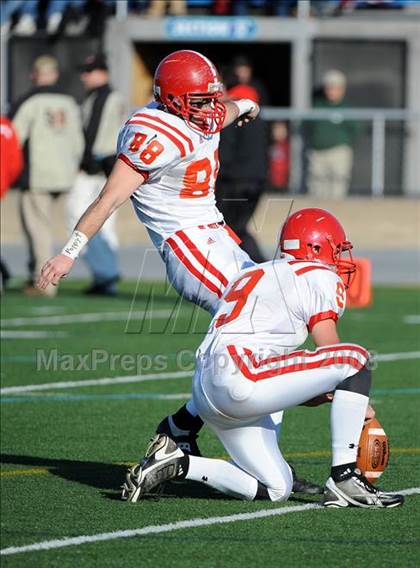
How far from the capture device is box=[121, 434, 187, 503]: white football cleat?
5961mm

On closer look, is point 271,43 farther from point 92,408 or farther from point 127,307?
point 92,408

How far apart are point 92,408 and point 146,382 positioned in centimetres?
105

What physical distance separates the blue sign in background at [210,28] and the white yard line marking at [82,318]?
30.3 ft

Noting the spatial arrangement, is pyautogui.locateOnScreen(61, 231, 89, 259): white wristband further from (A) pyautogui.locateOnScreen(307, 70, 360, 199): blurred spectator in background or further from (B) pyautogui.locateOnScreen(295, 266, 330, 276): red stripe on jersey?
(A) pyautogui.locateOnScreen(307, 70, 360, 199): blurred spectator in background

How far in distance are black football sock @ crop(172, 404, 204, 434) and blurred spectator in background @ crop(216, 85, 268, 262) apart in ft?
19.5

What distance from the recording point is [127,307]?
13016 mm

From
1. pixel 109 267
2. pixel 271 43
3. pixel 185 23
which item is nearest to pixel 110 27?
pixel 185 23

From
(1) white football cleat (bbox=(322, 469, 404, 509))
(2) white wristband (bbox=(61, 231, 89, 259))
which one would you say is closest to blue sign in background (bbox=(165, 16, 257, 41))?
(2) white wristband (bbox=(61, 231, 89, 259))

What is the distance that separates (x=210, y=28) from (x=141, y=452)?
14.7 metres

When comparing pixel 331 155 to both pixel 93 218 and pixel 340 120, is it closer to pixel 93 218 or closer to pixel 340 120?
pixel 340 120

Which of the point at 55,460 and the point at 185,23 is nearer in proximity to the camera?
the point at 55,460

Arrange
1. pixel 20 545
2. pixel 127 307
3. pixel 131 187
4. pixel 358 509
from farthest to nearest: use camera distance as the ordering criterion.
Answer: pixel 127 307
pixel 131 187
pixel 358 509
pixel 20 545

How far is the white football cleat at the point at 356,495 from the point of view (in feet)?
19.0

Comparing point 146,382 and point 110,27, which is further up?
point 110,27
